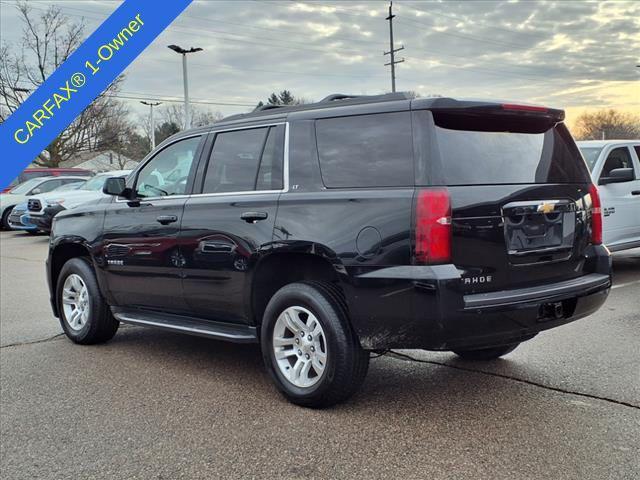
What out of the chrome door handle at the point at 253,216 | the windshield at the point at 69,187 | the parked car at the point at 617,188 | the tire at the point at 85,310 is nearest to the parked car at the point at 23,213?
the windshield at the point at 69,187

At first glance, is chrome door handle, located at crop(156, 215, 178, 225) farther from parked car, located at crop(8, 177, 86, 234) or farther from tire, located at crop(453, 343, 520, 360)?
parked car, located at crop(8, 177, 86, 234)

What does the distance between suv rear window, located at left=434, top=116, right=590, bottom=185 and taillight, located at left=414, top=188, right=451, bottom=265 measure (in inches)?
6.2

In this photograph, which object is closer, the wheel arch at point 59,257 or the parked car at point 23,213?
the wheel arch at point 59,257

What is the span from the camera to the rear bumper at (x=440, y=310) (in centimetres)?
342

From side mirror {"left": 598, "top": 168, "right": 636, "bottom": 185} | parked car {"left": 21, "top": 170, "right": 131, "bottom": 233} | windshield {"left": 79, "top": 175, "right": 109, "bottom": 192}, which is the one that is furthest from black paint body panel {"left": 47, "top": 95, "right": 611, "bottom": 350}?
windshield {"left": 79, "top": 175, "right": 109, "bottom": 192}

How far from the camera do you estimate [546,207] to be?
383 cm

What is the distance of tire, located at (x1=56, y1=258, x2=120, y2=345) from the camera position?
18.9 ft

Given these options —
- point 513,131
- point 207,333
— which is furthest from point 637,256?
point 207,333

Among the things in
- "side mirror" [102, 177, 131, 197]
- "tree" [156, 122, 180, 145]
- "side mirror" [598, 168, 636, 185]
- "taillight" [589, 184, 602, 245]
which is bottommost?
"taillight" [589, 184, 602, 245]

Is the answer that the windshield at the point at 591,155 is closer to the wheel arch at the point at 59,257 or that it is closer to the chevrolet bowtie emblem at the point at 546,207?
the chevrolet bowtie emblem at the point at 546,207

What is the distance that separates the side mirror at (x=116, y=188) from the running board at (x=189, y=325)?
100 cm

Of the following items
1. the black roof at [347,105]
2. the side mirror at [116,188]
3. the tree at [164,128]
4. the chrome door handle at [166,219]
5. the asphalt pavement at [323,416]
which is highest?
the tree at [164,128]

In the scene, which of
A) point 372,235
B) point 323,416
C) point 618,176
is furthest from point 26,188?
point 372,235

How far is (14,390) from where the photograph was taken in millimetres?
4582
